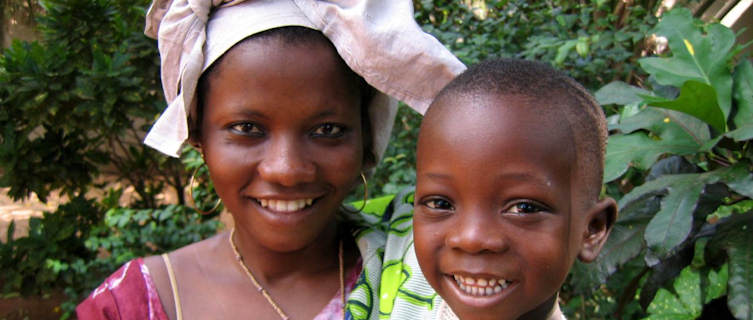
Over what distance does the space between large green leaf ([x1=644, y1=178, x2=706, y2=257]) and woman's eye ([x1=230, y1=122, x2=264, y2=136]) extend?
1071 millimetres

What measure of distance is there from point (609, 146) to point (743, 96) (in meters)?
0.40

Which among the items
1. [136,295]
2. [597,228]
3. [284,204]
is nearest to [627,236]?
[597,228]

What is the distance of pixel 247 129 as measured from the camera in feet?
4.89

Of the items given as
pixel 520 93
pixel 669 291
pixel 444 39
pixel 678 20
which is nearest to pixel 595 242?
pixel 520 93

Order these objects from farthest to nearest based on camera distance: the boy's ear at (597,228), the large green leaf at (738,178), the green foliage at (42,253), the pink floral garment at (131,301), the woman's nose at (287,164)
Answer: the green foliage at (42,253) → the large green leaf at (738,178) → the pink floral garment at (131,301) → the woman's nose at (287,164) → the boy's ear at (597,228)

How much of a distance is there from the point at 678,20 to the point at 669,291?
1.00m

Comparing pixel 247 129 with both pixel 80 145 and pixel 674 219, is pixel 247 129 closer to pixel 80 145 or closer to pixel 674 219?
pixel 674 219

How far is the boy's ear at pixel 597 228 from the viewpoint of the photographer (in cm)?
124

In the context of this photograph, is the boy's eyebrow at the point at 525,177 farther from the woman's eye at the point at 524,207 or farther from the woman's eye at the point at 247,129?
the woman's eye at the point at 247,129

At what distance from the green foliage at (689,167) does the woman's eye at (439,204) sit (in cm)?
78

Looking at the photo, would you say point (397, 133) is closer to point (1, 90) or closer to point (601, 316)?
point (601, 316)

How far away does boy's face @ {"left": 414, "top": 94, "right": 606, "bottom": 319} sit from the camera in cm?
112

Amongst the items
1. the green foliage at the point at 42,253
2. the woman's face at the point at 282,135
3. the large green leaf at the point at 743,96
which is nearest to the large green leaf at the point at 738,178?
the large green leaf at the point at 743,96

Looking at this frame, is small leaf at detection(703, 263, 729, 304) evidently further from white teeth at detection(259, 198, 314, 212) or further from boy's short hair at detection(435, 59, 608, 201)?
white teeth at detection(259, 198, 314, 212)
